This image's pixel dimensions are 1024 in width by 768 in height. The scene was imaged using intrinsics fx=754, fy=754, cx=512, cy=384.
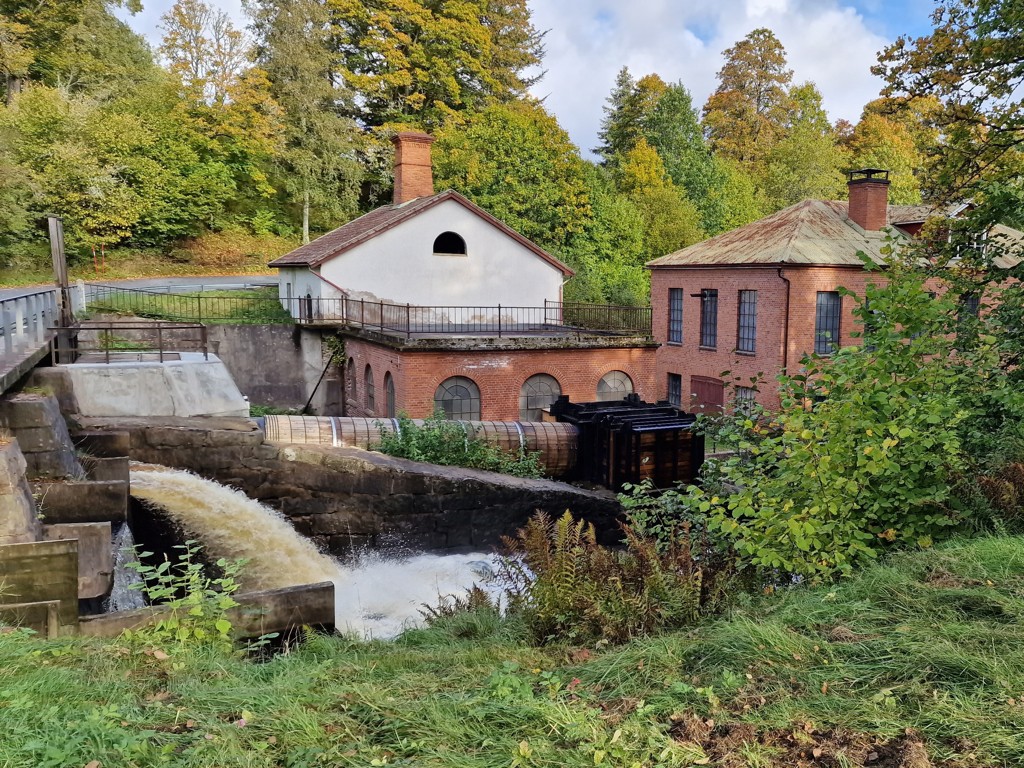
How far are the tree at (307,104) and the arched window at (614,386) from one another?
2170cm

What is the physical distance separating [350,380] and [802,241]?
14.2m

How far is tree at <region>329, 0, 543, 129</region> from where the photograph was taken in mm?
38594

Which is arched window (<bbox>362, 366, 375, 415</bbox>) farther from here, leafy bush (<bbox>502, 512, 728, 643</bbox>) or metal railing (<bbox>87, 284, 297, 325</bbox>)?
leafy bush (<bbox>502, 512, 728, 643</bbox>)

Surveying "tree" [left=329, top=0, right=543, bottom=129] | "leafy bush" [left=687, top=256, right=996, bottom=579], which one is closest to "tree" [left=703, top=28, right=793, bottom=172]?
"tree" [left=329, top=0, right=543, bottom=129]

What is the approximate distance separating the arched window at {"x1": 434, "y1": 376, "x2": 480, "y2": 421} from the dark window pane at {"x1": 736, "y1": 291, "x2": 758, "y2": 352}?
365 inches

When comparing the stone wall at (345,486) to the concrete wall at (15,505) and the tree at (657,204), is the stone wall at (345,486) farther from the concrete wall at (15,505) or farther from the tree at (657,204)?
the tree at (657,204)

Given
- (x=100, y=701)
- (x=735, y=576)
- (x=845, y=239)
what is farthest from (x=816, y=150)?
(x=100, y=701)

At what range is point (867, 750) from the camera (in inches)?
123

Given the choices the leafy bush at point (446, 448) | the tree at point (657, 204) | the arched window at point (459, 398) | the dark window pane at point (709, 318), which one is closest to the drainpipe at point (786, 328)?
the dark window pane at point (709, 318)

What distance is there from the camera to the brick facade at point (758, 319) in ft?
Result: 71.6

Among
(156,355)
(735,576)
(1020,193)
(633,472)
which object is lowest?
(633,472)

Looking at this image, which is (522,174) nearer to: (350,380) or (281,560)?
(350,380)

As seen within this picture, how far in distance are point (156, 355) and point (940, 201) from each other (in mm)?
13739

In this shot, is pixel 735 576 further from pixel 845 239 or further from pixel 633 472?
pixel 845 239
